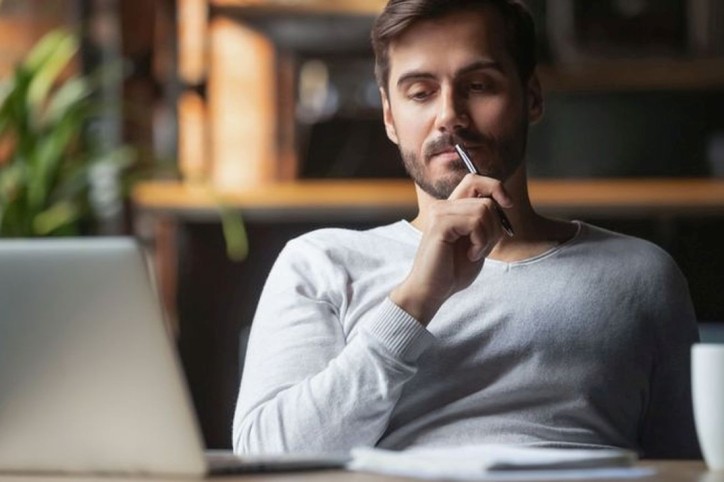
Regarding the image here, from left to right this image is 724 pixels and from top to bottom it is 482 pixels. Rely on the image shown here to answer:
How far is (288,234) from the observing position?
3.18 metres

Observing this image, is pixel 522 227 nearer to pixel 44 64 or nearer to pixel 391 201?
pixel 391 201

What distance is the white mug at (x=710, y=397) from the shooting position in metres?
1.23

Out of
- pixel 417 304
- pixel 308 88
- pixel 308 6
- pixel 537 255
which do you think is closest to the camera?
pixel 417 304

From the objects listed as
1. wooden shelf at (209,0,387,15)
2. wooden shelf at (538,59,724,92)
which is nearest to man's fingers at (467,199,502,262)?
wooden shelf at (209,0,387,15)

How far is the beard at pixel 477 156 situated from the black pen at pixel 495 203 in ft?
0.05

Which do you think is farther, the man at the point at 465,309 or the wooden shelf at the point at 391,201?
the wooden shelf at the point at 391,201

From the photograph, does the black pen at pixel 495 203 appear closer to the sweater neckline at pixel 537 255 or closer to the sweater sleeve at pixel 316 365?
the sweater neckline at pixel 537 255

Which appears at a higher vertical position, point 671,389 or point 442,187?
point 442,187

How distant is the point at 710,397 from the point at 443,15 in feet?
2.16

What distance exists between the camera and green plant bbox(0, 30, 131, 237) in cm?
298

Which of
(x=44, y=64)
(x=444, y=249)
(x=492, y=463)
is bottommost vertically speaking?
(x=492, y=463)

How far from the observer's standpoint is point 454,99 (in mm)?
1715

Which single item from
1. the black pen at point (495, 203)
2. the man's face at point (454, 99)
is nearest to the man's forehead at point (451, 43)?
the man's face at point (454, 99)

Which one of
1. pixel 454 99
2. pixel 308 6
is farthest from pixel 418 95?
pixel 308 6
